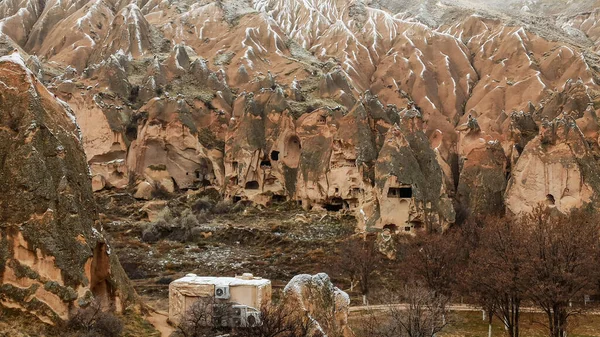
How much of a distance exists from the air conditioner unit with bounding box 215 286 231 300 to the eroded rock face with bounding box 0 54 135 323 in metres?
3.34

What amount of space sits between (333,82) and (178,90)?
16289 millimetres

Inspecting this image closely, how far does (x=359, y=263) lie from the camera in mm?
35906

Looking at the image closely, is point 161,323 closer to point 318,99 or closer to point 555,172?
point 555,172

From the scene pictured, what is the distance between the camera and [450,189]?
164 ft

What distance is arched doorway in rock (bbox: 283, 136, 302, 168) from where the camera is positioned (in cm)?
5538

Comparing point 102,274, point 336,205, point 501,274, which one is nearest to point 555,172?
point 336,205

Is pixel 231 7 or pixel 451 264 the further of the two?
pixel 231 7

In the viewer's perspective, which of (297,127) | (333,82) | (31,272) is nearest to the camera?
(31,272)

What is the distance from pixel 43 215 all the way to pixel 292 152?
1428 inches

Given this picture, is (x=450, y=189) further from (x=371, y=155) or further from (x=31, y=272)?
(x=31, y=272)

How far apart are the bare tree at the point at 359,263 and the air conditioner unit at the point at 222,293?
1315 cm

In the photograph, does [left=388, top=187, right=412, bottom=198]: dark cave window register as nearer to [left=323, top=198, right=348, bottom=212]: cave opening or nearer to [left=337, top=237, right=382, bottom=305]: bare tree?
[left=337, top=237, right=382, bottom=305]: bare tree

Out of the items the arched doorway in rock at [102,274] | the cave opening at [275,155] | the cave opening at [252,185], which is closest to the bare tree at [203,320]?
the arched doorway in rock at [102,274]

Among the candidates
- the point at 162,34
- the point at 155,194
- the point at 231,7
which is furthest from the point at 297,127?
the point at 231,7
